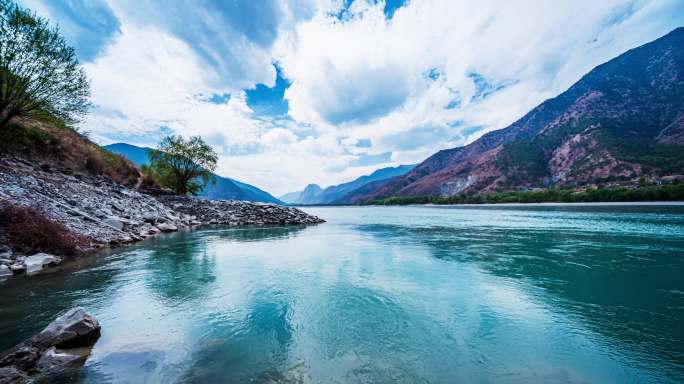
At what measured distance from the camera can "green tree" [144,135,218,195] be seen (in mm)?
44406

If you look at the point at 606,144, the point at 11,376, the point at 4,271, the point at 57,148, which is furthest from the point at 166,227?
the point at 606,144

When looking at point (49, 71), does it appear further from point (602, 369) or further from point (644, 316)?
point (644, 316)

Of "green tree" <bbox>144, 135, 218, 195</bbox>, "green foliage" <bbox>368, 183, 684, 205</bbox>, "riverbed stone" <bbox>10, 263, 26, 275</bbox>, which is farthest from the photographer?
"green foliage" <bbox>368, 183, 684, 205</bbox>

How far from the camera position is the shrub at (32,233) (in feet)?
37.2

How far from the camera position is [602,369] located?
5035 mm

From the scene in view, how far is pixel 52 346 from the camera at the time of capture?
505 cm

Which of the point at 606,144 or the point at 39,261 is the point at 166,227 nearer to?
the point at 39,261

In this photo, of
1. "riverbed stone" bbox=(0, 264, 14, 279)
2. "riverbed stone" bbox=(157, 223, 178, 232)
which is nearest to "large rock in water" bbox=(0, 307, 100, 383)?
"riverbed stone" bbox=(0, 264, 14, 279)

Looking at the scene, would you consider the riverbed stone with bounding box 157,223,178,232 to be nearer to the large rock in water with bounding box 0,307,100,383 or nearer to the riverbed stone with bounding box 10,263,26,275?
the riverbed stone with bounding box 10,263,26,275

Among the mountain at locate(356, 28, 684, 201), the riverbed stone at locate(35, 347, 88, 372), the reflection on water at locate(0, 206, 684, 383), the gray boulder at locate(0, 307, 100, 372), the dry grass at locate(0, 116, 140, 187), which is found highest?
the mountain at locate(356, 28, 684, 201)

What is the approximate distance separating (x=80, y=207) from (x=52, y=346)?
17.2 meters

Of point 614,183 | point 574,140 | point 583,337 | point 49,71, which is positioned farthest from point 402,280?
point 574,140

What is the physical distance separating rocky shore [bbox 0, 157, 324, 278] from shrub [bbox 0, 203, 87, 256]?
2.14ft

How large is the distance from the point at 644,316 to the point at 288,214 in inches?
1390
